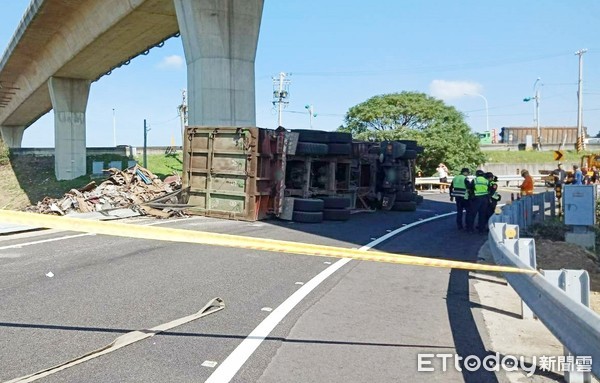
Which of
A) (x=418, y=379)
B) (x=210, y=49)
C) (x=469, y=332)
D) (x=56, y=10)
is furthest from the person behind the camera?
(x=56, y=10)

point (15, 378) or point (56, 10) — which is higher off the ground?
point (56, 10)

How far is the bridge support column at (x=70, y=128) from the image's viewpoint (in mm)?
36312

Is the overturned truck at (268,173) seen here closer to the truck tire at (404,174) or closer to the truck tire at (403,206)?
the truck tire at (403,206)

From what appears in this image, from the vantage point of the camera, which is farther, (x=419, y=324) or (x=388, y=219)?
(x=388, y=219)

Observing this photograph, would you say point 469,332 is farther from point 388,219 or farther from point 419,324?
point 388,219

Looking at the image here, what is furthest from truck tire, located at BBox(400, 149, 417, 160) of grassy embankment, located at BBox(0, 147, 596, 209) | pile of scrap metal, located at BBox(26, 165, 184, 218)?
grassy embankment, located at BBox(0, 147, 596, 209)

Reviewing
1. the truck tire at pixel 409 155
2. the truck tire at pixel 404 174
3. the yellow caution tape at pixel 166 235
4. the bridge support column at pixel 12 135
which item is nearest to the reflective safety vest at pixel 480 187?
the truck tire at pixel 404 174

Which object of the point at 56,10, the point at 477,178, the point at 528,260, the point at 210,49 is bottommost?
the point at 528,260

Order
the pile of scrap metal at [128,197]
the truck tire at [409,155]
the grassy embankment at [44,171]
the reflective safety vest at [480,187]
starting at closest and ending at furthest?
the reflective safety vest at [480,187] → the pile of scrap metal at [128,197] → the truck tire at [409,155] → the grassy embankment at [44,171]

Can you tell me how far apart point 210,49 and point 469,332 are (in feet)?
46.8

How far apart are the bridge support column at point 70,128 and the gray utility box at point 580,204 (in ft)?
113

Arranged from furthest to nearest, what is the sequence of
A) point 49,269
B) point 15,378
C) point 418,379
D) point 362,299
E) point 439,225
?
point 439,225, point 49,269, point 362,299, point 418,379, point 15,378

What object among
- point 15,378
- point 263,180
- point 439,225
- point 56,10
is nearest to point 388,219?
point 439,225

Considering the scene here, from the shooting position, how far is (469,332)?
462 cm
